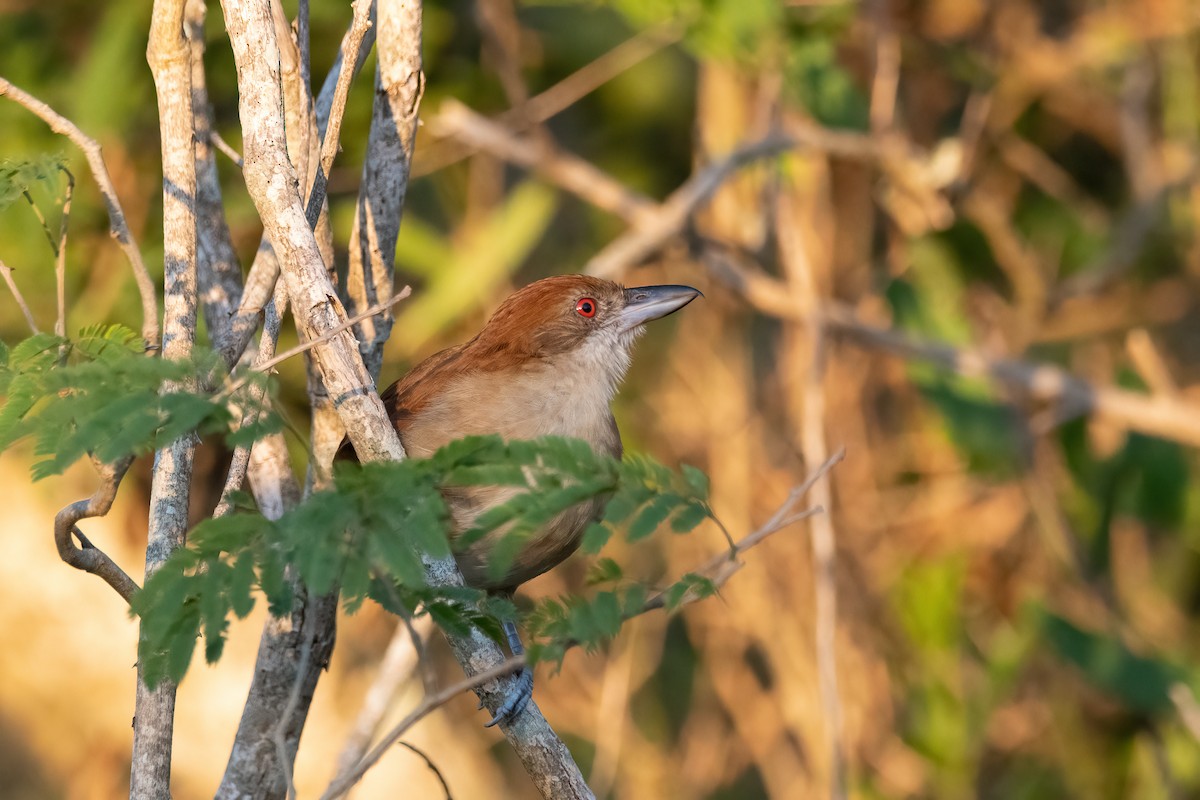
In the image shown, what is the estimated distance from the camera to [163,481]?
8.75ft

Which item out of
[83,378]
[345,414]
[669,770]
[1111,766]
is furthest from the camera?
[669,770]

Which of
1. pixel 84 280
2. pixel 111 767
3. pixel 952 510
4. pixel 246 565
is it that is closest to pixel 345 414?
pixel 246 565

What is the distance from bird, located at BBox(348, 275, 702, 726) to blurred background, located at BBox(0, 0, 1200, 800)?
1639mm

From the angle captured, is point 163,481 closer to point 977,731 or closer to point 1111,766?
point 977,731

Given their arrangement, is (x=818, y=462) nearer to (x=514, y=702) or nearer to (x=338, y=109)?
(x=514, y=702)

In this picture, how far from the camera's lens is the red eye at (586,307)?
388 centimetres

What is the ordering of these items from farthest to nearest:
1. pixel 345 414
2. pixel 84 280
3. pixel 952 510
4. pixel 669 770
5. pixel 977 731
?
1. pixel 669 770
2. pixel 952 510
3. pixel 977 731
4. pixel 84 280
5. pixel 345 414

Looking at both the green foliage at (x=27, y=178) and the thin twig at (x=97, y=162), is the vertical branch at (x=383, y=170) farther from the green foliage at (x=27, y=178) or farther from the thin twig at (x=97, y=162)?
the green foliage at (x=27, y=178)

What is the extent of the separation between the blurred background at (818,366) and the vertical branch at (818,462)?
0.03 meters

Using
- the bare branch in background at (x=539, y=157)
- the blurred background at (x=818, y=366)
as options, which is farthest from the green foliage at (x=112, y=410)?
the bare branch in background at (x=539, y=157)

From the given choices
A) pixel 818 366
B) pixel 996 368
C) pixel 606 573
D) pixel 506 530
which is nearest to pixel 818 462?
pixel 818 366

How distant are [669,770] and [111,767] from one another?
3.17 m

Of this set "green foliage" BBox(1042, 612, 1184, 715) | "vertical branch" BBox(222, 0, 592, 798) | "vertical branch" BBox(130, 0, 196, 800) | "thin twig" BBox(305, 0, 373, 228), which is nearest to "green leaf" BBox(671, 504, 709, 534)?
"vertical branch" BBox(222, 0, 592, 798)

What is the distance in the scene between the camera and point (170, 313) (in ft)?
8.83
